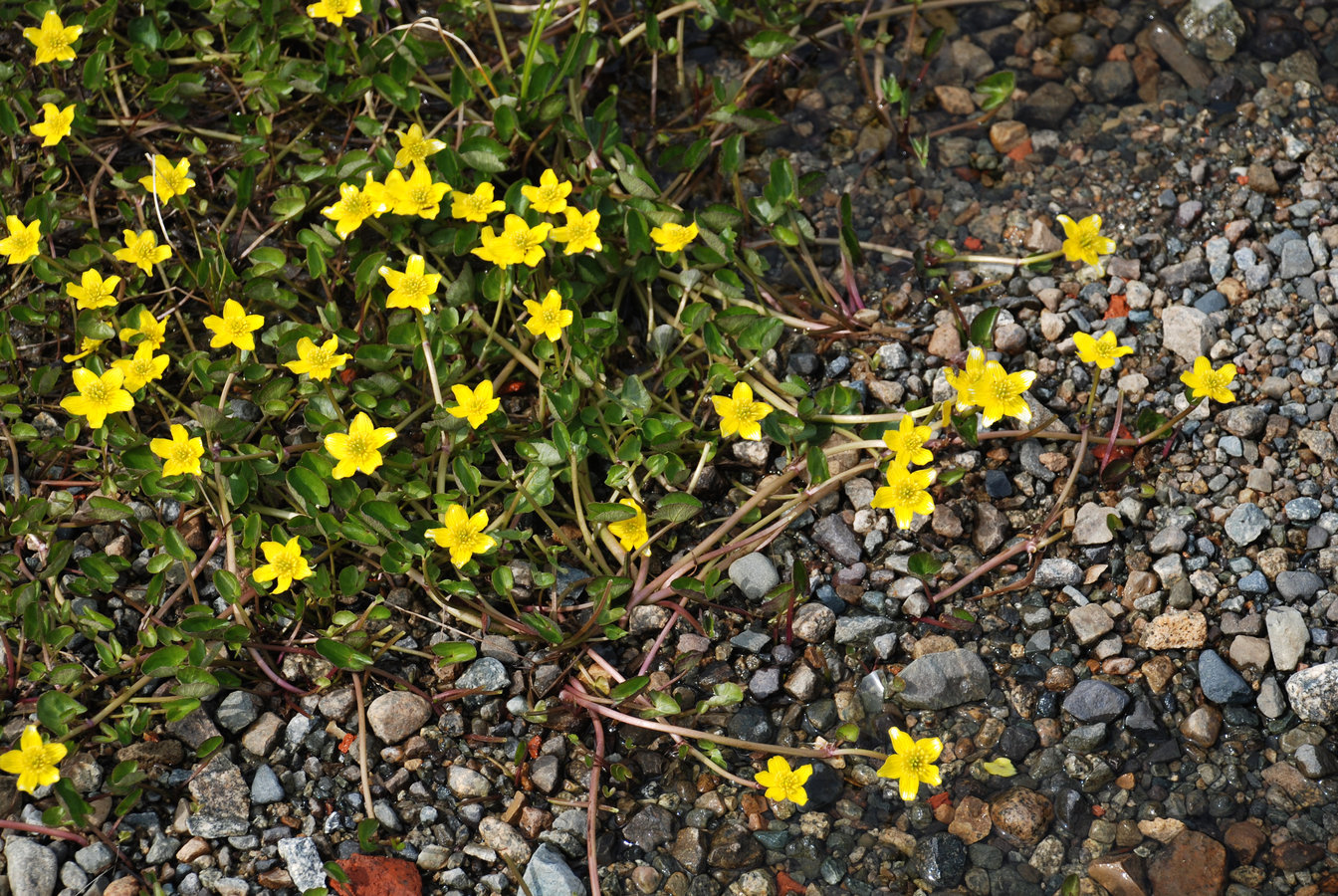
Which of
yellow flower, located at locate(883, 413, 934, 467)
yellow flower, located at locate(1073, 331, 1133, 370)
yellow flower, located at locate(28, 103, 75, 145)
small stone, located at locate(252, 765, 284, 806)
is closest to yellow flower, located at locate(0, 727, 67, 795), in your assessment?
small stone, located at locate(252, 765, 284, 806)

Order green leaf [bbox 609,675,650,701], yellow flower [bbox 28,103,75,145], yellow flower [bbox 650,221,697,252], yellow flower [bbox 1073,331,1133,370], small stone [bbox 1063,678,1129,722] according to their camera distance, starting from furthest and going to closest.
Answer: yellow flower [bbox 28,103,75,145], yellow flower [bbox 650,221,697,252], yellow flower [bbox 1073,331,1133,370], small stone [bbox 1063,678,1129,722], green leaf [bbox 609,675,650,701]

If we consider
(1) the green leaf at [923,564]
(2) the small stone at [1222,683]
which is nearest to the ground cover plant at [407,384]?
(1) the green leaf at [923,564]

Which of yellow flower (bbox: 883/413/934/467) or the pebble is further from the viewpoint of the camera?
the pebble

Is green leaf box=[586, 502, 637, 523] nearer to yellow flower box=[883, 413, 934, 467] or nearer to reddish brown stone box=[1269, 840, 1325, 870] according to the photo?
yellow flower box=[883, 413, 934, 467]

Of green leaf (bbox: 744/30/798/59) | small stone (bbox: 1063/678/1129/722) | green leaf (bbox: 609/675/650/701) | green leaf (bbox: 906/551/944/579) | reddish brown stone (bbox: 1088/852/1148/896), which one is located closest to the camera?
reddish brown stone (bbox: 1088/852/1148/896)

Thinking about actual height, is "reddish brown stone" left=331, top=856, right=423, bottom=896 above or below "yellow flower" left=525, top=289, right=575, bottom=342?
below

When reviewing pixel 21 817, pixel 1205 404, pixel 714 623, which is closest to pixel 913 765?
pixel 714 623
